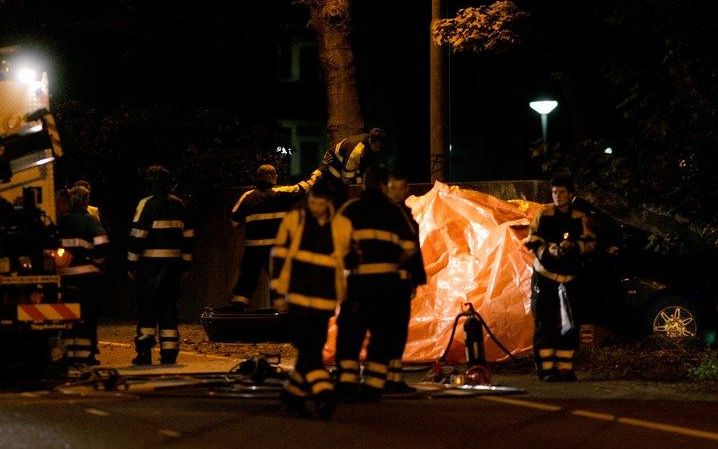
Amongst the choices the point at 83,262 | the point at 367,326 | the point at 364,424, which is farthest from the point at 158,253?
the point at 364,424

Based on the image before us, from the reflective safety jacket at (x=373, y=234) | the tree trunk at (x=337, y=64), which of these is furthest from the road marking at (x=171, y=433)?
the tree trunk at (x=337, y=64)

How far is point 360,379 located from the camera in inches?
470

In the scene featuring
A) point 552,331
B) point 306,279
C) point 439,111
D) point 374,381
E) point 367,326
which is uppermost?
point 439,111

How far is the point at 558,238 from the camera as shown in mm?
13586

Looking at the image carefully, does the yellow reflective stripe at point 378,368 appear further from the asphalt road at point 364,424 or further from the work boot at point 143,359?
the work boot at point 143,359

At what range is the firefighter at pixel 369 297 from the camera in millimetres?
11602

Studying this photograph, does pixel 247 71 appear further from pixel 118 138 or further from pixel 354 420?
pixel 354 420

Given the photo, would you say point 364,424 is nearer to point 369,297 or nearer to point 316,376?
point 316,376

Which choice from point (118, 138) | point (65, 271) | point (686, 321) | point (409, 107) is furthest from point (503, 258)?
point (409, 107)

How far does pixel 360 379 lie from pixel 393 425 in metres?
1.57

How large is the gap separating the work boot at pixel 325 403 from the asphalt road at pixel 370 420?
0.10 meters

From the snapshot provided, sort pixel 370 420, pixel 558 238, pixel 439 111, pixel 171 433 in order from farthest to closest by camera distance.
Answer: pixel 439 111 → pixel 558 238 → pixel 370 420 → pixel 171 433

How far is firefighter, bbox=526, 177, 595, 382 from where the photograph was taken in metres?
13.4

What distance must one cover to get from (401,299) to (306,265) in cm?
136
